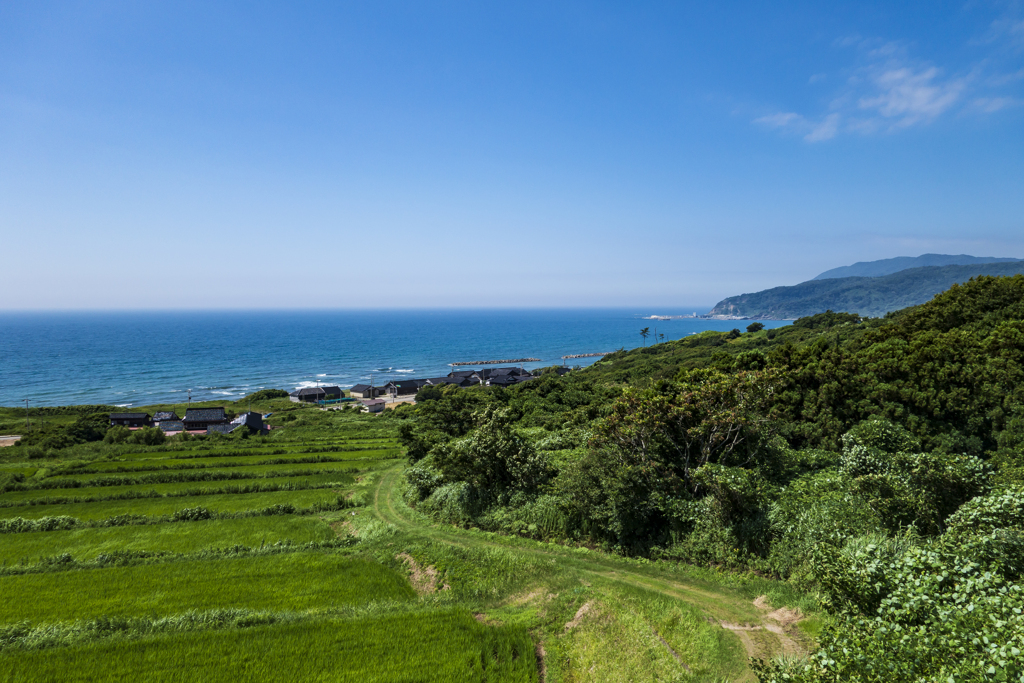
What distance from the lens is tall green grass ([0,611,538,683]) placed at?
11.3 metres

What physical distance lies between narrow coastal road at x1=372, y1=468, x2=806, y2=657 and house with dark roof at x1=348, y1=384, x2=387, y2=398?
2974 inches

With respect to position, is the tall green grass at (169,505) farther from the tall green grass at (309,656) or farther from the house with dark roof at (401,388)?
the house with dark roof at (401,388)

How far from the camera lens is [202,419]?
66.3m

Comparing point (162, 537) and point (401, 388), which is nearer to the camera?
point (162, 537)

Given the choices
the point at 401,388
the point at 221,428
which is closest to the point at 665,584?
the point at 221,428

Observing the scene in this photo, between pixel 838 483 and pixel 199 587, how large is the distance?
2288 cm

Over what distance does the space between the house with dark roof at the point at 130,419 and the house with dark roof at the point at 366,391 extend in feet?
119

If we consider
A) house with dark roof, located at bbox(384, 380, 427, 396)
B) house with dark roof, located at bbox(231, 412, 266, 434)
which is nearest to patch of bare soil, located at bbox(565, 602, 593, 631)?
house with dark roof, located at bbox(231, 412, 266, 434)

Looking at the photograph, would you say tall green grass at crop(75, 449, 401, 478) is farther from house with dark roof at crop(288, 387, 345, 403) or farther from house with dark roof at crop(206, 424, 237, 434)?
house with dark roof at crop(288, 387, 345, 403)

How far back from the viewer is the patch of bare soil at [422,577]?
53.9 ft

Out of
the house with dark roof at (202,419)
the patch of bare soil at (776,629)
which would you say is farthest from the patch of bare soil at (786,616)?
the house with dark roof at (202,419)

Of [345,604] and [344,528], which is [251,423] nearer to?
[344,528]

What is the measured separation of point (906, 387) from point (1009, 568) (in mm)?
16856

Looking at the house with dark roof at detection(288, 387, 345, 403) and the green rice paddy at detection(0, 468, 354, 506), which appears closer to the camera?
the green rice paddy at detection(0, 468, 354, 506)
